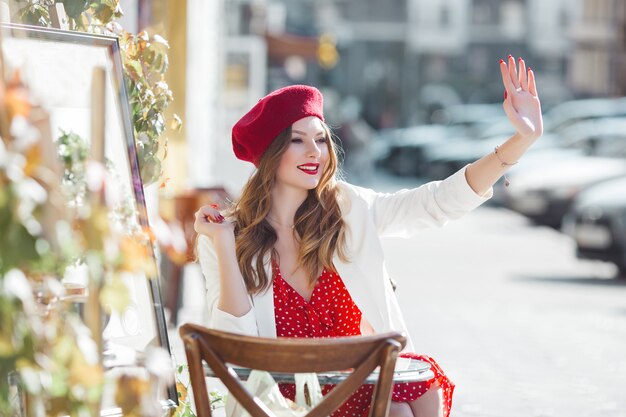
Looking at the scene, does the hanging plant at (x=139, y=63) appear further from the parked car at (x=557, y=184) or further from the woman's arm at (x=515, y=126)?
the parked car at (x=557, y=184)

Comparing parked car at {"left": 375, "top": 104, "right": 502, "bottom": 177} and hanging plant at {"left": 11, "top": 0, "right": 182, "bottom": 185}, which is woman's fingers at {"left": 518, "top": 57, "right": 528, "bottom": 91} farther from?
parked car at {"left": 375, "top": 104, "right": 502, "bottom": 177}

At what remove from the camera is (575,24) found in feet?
237

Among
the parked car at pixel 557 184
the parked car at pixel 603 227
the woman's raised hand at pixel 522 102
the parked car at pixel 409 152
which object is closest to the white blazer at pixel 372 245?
the woman's raised hand at pixel 522 102

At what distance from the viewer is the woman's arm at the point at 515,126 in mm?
4168

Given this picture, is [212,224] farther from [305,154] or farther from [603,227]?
[603,227]

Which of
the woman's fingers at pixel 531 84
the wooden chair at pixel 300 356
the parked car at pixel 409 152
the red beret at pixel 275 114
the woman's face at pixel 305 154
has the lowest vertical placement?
the parked car at pixel 409 152

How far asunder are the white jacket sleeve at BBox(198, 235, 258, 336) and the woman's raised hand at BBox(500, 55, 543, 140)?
1049 mm

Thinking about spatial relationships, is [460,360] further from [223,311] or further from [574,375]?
[223,311]

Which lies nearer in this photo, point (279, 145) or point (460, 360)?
point (279, 145)

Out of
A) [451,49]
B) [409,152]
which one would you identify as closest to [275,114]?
[409,152]

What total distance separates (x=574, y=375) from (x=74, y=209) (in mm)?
5900

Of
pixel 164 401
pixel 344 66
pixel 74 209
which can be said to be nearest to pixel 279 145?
pixel 164 401

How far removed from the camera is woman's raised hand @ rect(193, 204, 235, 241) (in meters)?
4.06

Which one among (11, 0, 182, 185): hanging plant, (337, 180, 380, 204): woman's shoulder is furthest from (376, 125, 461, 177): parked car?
(337, 180, 380, 204): woman's shoulder
